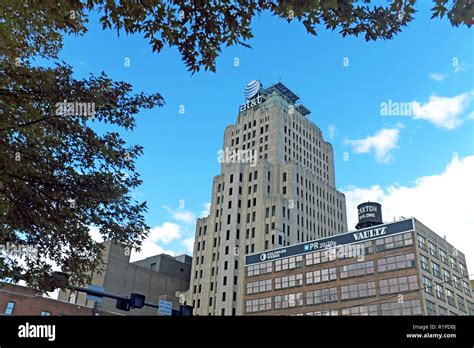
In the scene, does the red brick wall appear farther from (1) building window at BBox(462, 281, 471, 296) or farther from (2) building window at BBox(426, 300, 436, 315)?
(1) building window at BBox(462, 281, 471, 296)

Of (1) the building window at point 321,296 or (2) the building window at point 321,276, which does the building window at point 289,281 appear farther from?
(1) the building window at point 321,296

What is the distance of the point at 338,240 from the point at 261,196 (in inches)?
1144

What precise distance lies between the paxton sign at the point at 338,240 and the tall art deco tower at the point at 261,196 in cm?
983

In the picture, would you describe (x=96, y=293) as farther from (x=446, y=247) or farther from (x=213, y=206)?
(x=213, y=206)

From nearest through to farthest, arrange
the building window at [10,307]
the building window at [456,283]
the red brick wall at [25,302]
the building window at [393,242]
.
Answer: the building window at [10,307]
the red brick wall at [25,302]
the building window at [393,242]
the building window at [456,283]

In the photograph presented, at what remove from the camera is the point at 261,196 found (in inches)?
3740

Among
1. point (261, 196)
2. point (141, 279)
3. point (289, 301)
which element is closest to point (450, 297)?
point (289, 301)

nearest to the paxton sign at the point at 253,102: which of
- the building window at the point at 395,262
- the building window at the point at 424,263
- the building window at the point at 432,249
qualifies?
the building window at the point at 395,262

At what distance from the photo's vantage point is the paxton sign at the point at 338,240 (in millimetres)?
62125

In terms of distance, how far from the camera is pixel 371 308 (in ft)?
194

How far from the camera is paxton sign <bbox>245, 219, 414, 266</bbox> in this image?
6212 cm

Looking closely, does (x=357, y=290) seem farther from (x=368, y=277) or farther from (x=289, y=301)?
(x=289, y=301)
